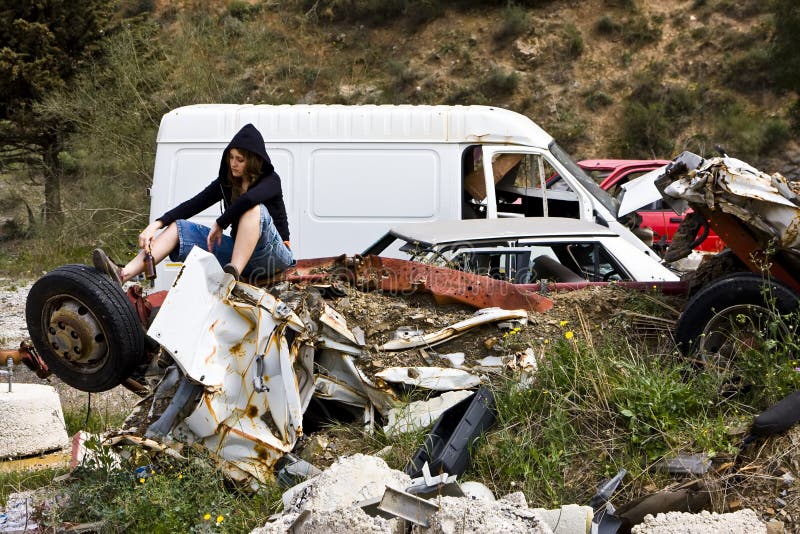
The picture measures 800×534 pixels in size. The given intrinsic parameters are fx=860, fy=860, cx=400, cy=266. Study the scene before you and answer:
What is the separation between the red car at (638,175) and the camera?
12.4 metres

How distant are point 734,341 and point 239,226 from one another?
2916 millimetres

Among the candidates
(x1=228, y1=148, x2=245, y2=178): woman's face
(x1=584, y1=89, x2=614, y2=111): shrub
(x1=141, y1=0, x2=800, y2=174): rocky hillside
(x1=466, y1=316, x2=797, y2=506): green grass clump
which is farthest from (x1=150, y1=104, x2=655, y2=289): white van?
(x1=584, y1=89, x2=614, y2=111): shrub

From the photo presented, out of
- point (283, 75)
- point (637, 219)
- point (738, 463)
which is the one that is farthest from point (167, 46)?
point (738, 463)

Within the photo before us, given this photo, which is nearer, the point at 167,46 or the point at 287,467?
the point at 287,467

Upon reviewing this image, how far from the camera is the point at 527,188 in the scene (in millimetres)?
10625

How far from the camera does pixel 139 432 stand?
4.80 m

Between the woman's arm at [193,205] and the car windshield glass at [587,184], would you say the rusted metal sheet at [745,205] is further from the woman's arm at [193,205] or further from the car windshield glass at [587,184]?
the car windshield glass at [587,184]

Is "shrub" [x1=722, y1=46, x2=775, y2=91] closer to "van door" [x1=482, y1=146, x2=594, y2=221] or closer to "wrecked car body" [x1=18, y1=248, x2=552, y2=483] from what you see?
"van door" [x1=482, y1=146, x2=594, y2=221]

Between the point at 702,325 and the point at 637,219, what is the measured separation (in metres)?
5.67

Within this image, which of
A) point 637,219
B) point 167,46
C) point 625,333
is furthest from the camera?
point 167,46

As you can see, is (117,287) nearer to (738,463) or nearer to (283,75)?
(738,463)

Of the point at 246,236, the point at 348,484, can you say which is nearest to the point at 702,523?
the point at 348,484

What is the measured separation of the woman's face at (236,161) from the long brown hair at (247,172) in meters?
0.01

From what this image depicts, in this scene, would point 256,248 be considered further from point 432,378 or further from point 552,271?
point 552,271
